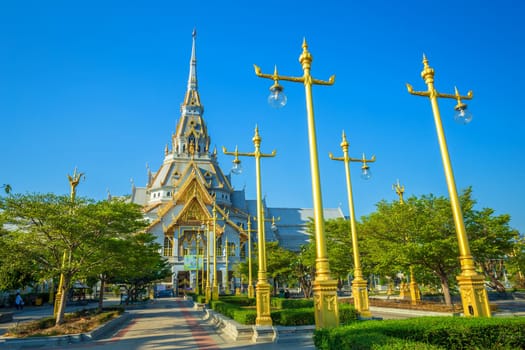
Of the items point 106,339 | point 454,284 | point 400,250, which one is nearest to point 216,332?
point 106,339

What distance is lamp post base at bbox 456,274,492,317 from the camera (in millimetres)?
8586

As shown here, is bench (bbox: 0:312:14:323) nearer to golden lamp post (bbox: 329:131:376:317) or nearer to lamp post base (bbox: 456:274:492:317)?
golden lamp post (bbox: 329:131:376:317)

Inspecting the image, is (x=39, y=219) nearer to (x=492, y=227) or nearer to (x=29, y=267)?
(x=29, y=267)

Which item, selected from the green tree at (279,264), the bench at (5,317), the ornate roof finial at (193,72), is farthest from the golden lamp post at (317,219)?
→ the ornate roof finial at (193,72)

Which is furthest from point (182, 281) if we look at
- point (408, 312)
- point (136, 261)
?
point (408, 312)

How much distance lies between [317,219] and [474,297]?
14.4 feet

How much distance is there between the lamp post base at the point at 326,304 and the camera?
7.43 meters

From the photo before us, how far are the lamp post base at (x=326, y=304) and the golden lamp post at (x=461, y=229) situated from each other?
3.49 m

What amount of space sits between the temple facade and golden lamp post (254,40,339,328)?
3645 cm

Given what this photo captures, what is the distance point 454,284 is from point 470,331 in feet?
68.9

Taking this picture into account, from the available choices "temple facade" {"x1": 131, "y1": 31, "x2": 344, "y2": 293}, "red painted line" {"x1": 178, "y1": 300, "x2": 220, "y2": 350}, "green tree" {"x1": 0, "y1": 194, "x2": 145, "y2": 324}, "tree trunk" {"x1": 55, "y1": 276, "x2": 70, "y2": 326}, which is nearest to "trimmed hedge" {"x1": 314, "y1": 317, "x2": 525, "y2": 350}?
"red painted line" {"x1": 178, "y1": 300, "x2": 220, "y2": 350}

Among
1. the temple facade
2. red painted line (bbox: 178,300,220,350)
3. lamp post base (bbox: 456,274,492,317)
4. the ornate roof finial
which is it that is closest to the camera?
lamp post base (bbox: 456,274,492,317)

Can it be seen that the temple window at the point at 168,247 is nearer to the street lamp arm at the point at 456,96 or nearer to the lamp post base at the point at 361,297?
the lamp post base at the point at 361,297

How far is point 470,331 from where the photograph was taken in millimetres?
6730
